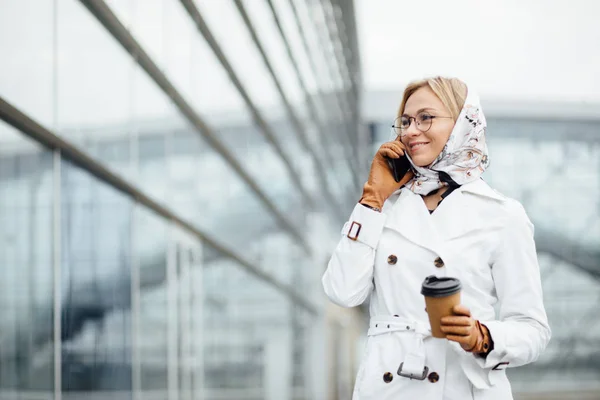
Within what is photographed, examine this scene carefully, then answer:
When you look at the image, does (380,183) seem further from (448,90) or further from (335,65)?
(335,65)

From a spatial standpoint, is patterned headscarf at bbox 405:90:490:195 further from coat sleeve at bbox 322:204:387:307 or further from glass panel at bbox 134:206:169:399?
glass panel at bbox 134:206:169:399

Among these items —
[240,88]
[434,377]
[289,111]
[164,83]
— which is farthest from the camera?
[289,111]

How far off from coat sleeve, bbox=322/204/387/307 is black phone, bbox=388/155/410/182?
5.2 inches

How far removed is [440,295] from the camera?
2.26 m

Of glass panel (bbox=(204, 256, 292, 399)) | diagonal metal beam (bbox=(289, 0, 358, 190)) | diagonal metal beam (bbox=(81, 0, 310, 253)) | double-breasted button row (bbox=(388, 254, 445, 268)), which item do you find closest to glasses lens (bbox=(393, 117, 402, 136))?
double-breasted button row (bbox=(388, 254, 445, 268))

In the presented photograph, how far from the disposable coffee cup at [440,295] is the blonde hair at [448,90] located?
20.5 inches

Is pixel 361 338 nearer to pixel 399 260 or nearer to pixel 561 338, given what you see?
pixel 561 338

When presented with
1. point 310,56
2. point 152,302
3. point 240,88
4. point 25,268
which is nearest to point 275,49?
point 240,88

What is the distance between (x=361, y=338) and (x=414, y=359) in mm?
37797

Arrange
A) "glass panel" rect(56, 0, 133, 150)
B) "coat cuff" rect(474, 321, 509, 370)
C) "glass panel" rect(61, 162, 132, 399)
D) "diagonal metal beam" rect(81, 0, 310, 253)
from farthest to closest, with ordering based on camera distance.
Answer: "diagonal metal beam" rect(81, 0, 310, 253) < "glass panel" rect(61, 162, 132, 399) < "glass panel" rect(56, 0, 133, 150) < "coat cuff" rect(474, 321, 509, 370)

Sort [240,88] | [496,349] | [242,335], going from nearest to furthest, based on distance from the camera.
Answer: [496,349] → [240,88] → [242,335]

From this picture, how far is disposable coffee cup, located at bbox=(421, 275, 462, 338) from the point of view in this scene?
2.26m

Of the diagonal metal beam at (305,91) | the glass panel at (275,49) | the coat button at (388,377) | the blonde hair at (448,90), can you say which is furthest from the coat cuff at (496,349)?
the diagonal metal beam at (305,91)

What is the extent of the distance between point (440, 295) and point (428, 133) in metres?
0.51
